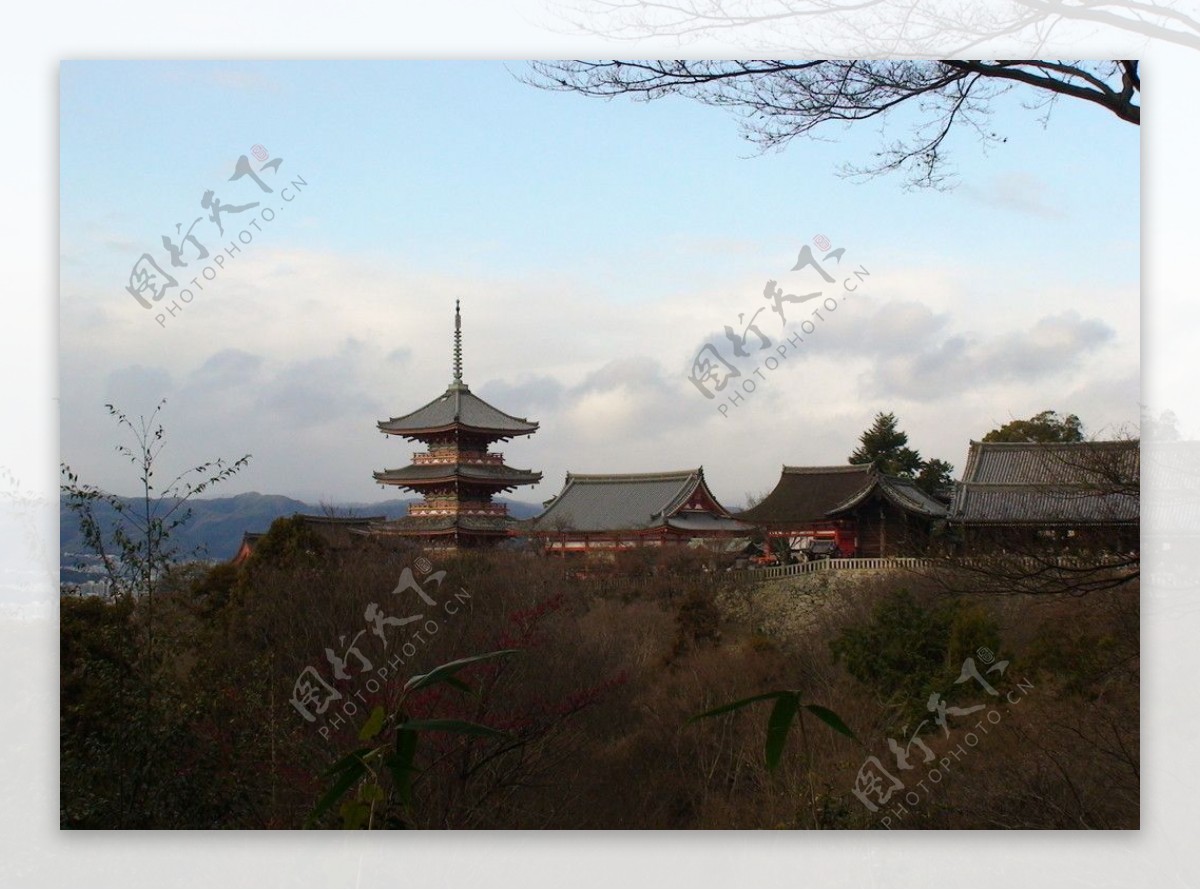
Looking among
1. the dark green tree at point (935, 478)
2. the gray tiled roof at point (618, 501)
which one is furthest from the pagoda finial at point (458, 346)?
the dark green tree at point (935, 478)

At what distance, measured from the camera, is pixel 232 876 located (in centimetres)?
314

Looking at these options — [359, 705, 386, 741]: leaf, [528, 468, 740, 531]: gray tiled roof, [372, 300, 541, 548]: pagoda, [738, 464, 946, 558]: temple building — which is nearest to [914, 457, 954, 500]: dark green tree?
[738, 464, 946, 558]: temple building

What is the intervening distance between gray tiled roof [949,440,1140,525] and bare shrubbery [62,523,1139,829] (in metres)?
0.50

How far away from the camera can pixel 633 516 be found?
1173 cm

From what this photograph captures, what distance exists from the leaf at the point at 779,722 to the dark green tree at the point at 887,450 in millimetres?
12895

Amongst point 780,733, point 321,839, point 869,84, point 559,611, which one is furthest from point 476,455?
point 780,733

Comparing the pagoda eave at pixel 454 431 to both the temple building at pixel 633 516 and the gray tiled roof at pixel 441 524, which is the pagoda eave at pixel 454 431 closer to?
the gray tiled roof at pixel 441 524

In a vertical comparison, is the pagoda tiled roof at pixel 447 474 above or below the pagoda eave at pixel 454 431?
below

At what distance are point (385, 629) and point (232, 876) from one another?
2.88 meters

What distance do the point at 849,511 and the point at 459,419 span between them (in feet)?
12.4

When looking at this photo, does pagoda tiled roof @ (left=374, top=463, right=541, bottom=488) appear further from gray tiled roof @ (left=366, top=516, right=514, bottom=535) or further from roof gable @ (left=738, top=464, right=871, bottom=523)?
roof gable @ (left=738, top=464, right=871, bottom=523)

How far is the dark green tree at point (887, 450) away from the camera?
13242 millimetres

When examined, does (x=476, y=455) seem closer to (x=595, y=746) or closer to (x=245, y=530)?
(x=245, y=530)

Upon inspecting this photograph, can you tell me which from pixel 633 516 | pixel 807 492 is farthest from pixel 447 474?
pixel 807 492
